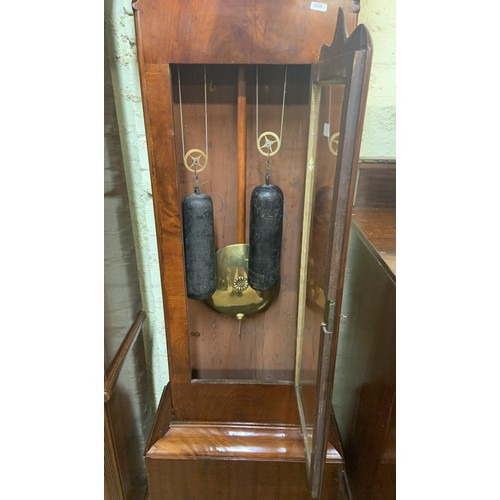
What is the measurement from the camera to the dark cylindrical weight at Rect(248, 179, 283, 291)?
884 millimetres

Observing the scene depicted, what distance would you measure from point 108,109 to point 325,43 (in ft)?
1.64

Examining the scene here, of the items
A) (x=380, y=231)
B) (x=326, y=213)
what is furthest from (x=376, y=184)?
(x=326, y=213)

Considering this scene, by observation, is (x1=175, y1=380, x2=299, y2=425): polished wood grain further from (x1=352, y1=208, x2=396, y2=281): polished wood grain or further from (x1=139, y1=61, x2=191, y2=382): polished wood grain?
(x1=352, y1=208, x2=396, y2=281): polished wood grain

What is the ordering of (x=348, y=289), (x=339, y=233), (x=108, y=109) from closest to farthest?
(x=339, y=233), (x=108, y=109), (x=348, y=289)

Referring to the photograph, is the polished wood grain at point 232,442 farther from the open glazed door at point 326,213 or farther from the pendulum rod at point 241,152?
the pendulum rod at point 241,152

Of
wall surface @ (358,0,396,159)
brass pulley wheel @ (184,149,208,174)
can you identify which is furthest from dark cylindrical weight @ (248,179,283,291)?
wall surface @ (358,0,396,159)

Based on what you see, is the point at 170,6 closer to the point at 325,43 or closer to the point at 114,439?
the point at 325,43

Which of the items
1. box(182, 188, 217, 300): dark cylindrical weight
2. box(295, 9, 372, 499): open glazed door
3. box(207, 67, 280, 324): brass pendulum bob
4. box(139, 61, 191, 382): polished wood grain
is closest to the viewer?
box(295, 9, 372, 499): open glazed door

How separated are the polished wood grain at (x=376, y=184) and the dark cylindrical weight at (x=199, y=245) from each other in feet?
1.60

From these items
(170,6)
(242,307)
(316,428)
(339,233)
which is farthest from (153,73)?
(316,428)

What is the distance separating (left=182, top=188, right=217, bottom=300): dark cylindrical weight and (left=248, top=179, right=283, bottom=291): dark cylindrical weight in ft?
0.32

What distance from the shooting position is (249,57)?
2.54ft

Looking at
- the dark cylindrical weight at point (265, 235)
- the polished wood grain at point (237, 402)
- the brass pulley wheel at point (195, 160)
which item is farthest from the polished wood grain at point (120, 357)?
the brass pulley wheel at point (195, 160)

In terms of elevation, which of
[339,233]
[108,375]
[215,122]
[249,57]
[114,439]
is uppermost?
[249,57]
